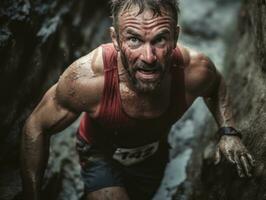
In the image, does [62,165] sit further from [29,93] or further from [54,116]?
[54,116]

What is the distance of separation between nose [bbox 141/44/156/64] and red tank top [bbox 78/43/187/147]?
34 centimetres

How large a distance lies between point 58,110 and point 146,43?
71 centimetres

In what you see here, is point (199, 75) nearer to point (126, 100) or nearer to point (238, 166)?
point (126, 100)

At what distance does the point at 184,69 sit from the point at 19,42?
1175mm

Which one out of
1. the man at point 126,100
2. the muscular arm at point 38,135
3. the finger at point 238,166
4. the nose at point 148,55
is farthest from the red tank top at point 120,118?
the finger at point 238,166

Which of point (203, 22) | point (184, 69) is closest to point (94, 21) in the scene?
point (203, 22)

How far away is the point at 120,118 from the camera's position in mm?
3055

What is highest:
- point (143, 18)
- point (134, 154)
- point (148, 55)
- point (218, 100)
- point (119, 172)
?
point (143, 18)

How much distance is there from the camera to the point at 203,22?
5895mm

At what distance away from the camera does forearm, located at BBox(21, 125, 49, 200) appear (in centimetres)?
305

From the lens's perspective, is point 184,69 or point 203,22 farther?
point 203,22

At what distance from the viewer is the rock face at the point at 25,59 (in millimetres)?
3383

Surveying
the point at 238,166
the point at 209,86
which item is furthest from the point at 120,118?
the point at 238,166

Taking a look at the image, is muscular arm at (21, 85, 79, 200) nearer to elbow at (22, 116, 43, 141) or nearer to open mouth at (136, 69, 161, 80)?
elbow at (22, 116, 43, 141)
